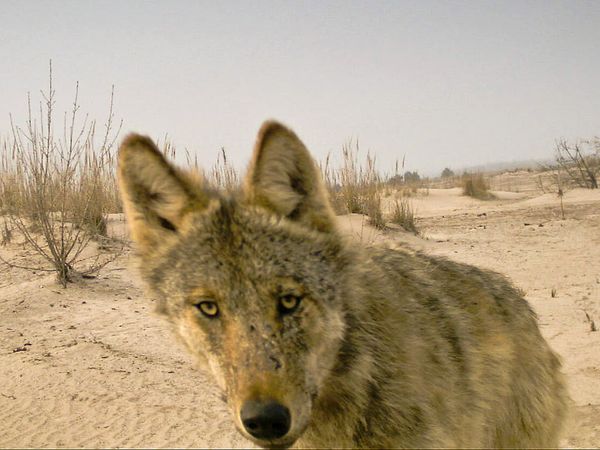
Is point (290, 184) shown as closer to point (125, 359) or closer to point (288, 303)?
point (288, 303)

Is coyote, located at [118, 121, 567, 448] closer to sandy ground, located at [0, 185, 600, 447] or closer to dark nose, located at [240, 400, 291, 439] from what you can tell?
dark nose, located at [240, 400, 291, 439]

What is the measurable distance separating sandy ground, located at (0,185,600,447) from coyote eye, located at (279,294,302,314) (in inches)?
26.6

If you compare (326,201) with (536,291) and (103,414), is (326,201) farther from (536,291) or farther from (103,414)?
(536,291)

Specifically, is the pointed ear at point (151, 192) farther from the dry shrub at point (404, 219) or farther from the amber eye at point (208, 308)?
the dry shrub at point (404, 219)

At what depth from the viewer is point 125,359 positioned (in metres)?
5.12

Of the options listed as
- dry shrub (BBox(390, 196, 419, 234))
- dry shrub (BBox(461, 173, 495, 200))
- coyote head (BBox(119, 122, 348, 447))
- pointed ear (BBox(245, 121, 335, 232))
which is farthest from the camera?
dry shrub (BBox(461, 173, 495, 200))

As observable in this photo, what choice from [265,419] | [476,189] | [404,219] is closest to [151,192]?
[265,419]

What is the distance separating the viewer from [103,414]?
4.08 m

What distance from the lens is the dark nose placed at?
6.27 ft

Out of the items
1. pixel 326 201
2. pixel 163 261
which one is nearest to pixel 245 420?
pixel 163 261

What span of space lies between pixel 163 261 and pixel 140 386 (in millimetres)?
2417

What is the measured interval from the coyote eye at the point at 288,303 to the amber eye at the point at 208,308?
0.91 feet

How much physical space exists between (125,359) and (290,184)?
3354mm

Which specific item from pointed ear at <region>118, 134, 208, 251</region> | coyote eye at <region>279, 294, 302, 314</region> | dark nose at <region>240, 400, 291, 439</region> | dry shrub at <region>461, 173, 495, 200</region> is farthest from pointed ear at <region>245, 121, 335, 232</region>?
dry shrub at <region>461, 173, 495, 200</region>
